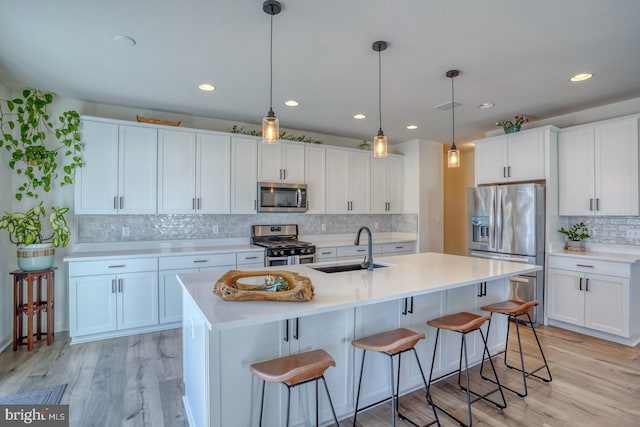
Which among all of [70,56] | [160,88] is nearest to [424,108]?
[160,88]

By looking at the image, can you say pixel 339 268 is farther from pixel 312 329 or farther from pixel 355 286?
pixel 312 329

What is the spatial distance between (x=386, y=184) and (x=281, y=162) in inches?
78.5

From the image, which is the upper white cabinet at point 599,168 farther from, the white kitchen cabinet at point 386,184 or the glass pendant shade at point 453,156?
the white kitchen cabinet at point 386,184

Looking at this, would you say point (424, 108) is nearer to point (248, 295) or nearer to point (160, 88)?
point (160, 88)

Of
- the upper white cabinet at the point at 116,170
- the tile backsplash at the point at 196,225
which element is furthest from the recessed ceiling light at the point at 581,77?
the upper white cabinet at the point at 116,170

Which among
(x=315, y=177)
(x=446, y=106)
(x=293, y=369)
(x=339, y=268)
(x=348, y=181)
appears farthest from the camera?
(x=348, y=181)

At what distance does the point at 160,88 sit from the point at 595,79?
4.26m

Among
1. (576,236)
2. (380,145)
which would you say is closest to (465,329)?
(380,145)

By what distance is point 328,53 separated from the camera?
2.64 m

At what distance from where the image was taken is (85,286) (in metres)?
3.37

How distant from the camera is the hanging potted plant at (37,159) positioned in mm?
3164

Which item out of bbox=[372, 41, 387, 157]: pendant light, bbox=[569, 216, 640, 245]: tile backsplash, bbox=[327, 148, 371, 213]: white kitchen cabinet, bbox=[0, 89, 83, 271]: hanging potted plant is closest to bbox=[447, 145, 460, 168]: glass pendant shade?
bbox=[372, 41, 387, 157]: pendant light

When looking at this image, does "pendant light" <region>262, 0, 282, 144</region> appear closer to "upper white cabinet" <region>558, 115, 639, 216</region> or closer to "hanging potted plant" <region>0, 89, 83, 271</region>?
"hanging potted plant" <region>0, 89, 83, 271</region>

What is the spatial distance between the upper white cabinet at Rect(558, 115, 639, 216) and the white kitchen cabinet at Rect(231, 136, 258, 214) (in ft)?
12.9
